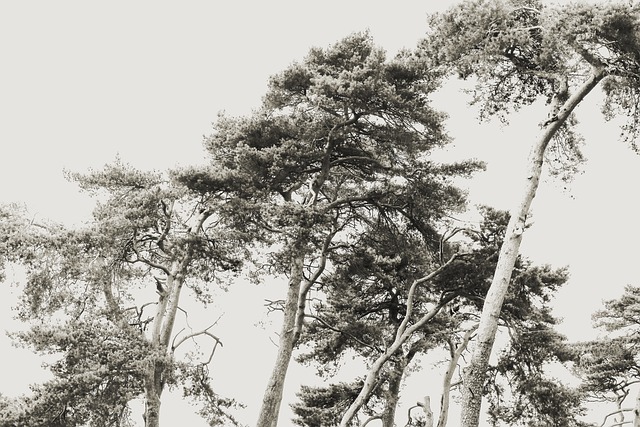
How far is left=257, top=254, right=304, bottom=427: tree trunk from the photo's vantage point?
1399 cm

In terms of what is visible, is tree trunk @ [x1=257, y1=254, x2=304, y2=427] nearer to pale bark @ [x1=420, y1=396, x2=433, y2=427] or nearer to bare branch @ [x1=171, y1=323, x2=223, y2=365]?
bare branch @ [x1=171, y1=323, x2=223, y2=365]

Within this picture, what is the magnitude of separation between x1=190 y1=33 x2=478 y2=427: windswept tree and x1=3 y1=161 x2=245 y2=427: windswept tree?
1.35m

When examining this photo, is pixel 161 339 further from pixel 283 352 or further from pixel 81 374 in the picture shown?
pixel 283 352

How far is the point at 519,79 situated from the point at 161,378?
10190mm

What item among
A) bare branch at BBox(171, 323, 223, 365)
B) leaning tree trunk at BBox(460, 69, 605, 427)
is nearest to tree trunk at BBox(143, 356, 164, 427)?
bare branch at BBox(171, 323, 223, 365)

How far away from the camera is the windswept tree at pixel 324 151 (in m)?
13.9

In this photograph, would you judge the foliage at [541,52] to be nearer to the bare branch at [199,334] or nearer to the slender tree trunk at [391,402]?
the slender tree trunk at [391,402]

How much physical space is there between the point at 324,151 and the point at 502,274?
620 centimetres

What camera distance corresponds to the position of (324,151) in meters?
15.3

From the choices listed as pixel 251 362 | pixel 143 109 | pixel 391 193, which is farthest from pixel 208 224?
pixel 143 109

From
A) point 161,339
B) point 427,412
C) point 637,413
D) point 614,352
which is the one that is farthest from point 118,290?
point 637,413

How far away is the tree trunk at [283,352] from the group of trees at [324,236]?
37 millimetres

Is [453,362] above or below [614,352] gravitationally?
below

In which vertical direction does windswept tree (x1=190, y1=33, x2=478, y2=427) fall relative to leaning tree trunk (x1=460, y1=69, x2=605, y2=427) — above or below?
above
